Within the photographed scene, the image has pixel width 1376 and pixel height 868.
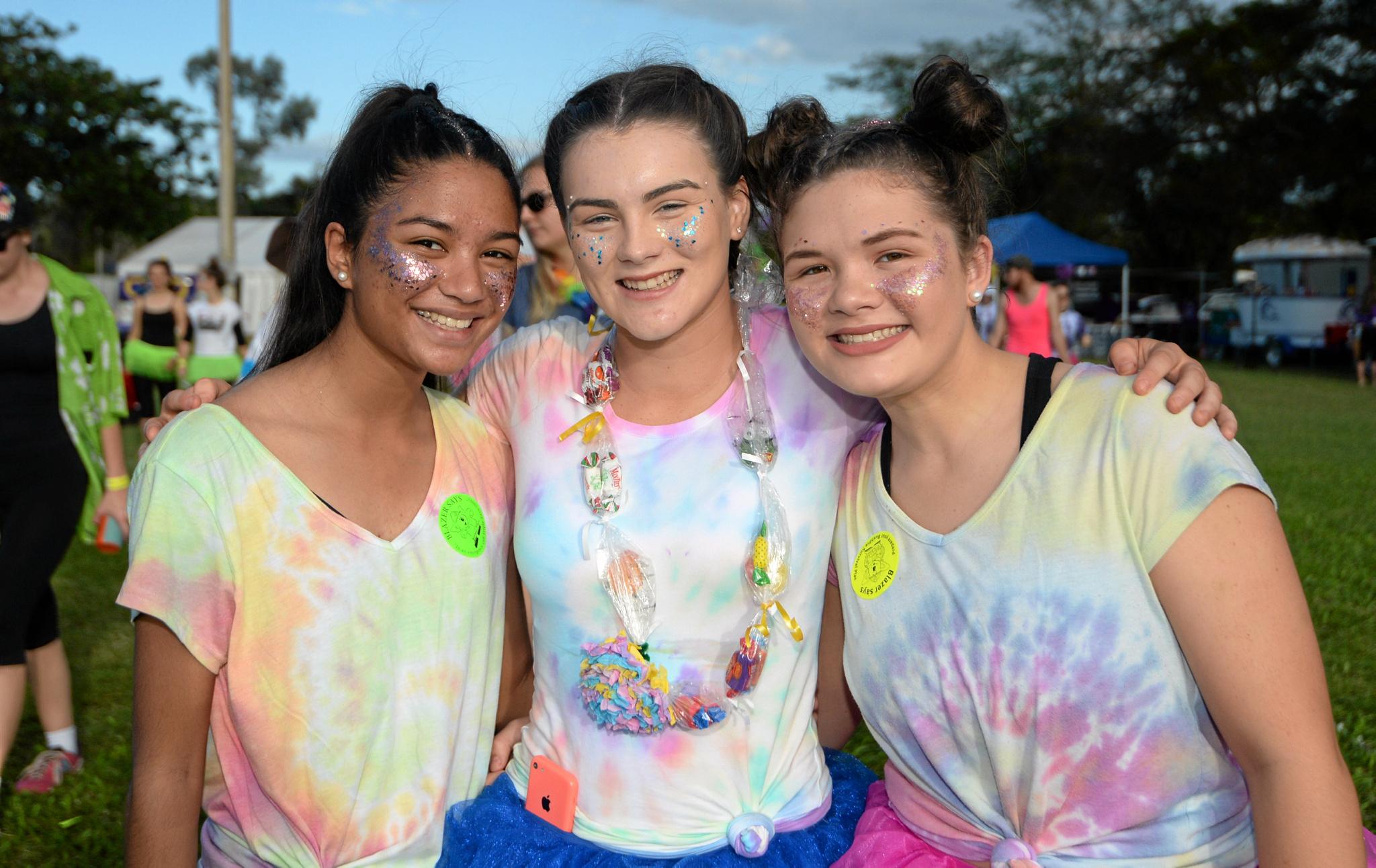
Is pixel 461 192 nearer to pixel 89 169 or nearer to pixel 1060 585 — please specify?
pixel 1060 585

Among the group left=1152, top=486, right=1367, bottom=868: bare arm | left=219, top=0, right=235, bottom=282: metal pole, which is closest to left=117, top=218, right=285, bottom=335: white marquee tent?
left=219, top=0, right=235, bottom=282: metal pole

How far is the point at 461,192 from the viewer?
218cm

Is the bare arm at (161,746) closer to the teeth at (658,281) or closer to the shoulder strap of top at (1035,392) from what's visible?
the teeth at (658,281)

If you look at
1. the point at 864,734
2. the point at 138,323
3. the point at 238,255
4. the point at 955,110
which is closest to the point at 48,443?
the point at 864,734

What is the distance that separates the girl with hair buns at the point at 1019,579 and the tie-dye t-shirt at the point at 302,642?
0.85 metres

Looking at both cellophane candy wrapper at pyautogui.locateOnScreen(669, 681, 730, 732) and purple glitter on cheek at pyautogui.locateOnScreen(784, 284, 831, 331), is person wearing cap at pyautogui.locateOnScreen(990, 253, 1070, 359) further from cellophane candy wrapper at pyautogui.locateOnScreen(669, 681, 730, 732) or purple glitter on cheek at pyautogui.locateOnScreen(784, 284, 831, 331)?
cellophane candy wrapper at pyautogui.locateOnScreen(669, 681, 730, 732)

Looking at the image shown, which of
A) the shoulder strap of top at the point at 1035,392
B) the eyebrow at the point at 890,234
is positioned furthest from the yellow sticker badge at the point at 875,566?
the eyebrow at the point at 890,234

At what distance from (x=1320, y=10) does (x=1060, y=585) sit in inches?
1181

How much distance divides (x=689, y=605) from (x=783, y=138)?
1.01 meters

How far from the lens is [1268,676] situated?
66.9 inches

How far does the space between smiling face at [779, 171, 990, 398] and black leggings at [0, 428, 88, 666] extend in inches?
122

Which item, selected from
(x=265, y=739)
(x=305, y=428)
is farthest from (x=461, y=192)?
(x=265, y=739)

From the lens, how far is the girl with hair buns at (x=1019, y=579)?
1.72 meters

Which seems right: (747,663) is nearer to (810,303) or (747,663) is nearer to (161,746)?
(810,303)
